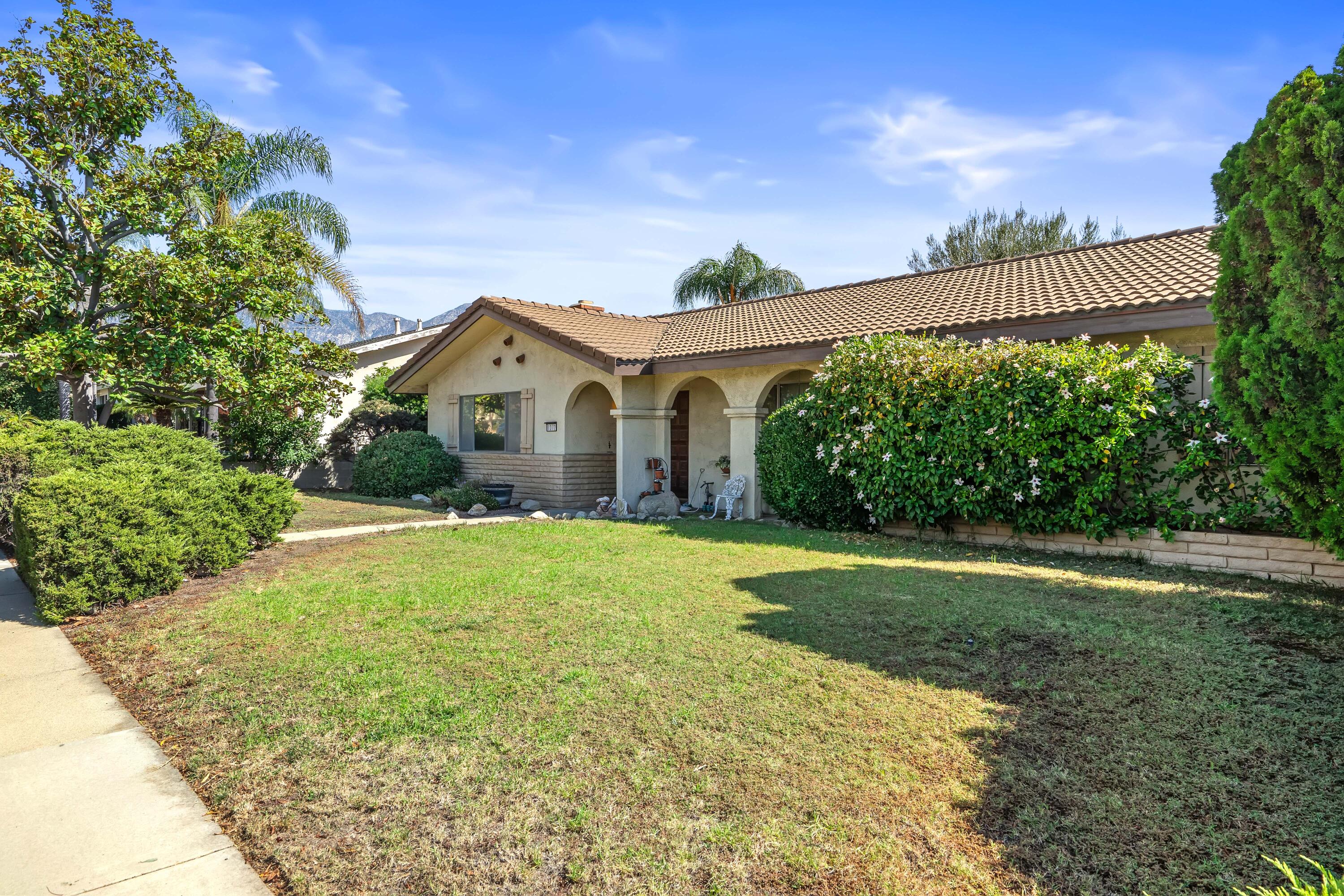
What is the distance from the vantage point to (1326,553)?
6410 millimetres

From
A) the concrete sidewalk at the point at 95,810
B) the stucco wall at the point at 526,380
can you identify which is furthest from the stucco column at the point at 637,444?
the concrete sidewalk at the point at 95,810

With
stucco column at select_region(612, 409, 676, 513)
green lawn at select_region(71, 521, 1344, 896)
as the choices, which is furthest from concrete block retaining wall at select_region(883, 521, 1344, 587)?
stucco column at select_region(612, 409, 676, 513)

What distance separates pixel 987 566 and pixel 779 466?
3.75m

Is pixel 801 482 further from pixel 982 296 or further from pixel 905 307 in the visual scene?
pixel 982 296

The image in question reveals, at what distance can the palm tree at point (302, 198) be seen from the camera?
21.6m

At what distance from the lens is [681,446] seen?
15500 mm

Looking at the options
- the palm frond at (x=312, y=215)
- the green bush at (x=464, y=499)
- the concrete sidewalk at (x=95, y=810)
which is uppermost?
the palm frond at (x=312, y=215)

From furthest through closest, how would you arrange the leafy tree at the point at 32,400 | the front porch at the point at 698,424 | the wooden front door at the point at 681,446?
the leafy tree at the point at 32,400 → the wooden front door at the point at 681,446 → the front porch at the point at 698,424

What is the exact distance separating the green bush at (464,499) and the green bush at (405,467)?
1.58 metres

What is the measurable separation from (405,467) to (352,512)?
10.1 feet

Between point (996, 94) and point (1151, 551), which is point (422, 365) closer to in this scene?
point (996, 94)

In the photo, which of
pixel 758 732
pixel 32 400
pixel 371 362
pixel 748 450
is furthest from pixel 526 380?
pixel 32 400

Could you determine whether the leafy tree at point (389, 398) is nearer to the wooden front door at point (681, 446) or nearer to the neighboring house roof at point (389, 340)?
the neighboring house roof at point (389, 340)

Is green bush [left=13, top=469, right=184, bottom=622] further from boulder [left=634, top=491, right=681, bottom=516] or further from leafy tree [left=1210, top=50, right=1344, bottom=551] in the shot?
leafy tree [left=1210, top=50, right=1344, bottom=551]
